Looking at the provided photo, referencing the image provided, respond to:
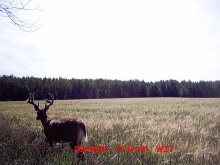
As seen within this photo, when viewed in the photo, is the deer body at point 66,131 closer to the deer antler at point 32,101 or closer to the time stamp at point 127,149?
the time stamp at point 127,149

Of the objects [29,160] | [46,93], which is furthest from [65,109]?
[29,160]

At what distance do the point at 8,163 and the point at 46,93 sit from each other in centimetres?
304

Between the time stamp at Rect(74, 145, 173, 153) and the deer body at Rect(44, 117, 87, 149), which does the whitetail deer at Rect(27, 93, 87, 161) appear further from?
the time stamp at Rect(74, 145, 173, 153)

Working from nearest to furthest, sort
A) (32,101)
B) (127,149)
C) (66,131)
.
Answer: (127,149), (66,131), (32,101)

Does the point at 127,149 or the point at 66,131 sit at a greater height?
the point at 66,131

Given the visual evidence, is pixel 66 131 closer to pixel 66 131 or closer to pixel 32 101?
pixel 66 131

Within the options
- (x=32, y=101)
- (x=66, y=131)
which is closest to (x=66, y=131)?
(x=66, y=131)

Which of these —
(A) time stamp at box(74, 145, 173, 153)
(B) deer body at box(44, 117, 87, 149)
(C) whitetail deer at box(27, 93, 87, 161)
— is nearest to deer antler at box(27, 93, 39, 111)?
(C) whitetail deer at box(27, 93, 87, 161)

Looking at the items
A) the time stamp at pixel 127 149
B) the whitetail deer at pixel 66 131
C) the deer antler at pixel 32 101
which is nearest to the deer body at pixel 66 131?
the whitetail deer at pixel 66 131

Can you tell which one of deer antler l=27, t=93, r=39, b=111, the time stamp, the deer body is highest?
deer antler l=27, t=93, r=39, b=111

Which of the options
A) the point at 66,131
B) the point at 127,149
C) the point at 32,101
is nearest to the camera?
the point at 127,149

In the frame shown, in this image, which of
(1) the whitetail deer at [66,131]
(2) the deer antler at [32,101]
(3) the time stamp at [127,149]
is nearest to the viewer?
(3) the time stamp at [127,149]

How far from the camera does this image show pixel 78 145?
18.1 ft

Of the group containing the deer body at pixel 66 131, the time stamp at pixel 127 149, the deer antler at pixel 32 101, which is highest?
the deer antler at pixel 32 101
